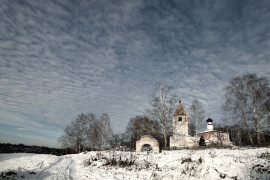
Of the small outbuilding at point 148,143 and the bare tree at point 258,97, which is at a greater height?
the bare tree at point 258,97

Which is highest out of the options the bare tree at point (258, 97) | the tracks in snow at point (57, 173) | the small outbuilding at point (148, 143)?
the bare tree at point (258, 97)

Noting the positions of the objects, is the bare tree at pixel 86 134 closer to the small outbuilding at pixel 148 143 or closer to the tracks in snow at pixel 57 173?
the small outbuilding at pixel 148 143

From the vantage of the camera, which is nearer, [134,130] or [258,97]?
[258,97]

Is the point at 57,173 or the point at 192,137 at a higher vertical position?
the point at 57,173

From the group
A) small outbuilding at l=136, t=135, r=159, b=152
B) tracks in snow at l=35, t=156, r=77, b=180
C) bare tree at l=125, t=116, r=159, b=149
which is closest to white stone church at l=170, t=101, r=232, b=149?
small outbuilding at l=136, t=135, r=159, b=152

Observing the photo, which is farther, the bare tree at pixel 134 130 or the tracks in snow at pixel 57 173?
the bare tree at pixel 134 130

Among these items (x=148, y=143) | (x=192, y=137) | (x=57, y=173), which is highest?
(x=57, y=173)

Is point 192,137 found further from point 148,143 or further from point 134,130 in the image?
point 134,130

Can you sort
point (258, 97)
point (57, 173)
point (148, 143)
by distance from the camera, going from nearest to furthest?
point (57, 173) → point (258, 97) → point (148, 143)

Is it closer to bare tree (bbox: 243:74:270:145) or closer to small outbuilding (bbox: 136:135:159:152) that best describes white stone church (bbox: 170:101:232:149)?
small outbuilding (bbox: 136:135:159:152)

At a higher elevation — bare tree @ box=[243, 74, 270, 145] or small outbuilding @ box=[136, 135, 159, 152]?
bare tree @ box=[243, 74, 270, 145]

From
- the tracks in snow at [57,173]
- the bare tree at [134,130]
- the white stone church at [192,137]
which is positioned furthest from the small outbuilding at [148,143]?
the tracks in snow at [57,173]

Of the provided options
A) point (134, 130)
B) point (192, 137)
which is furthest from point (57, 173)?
point (134, 130)

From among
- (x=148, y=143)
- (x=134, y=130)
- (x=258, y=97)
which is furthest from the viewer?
(x=134, y=130)
